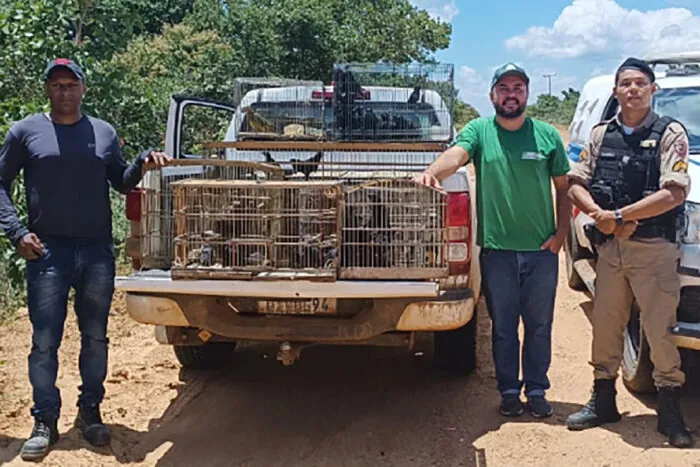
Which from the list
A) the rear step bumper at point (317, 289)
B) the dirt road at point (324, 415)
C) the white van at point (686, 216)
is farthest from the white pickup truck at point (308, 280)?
the white van at point (686, 216)

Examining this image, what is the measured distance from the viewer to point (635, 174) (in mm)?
4289

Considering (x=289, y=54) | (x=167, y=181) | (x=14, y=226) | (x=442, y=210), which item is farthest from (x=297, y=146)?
(x=289, y=54)

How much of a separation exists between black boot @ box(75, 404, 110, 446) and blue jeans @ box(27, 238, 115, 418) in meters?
0.05

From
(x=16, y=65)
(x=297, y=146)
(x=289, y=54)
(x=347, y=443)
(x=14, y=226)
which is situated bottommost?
(x=347, y=443)

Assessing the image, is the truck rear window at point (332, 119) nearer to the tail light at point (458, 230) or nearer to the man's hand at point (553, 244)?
the man's hand at point (553, 244)

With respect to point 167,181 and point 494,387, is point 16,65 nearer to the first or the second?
point 167,181

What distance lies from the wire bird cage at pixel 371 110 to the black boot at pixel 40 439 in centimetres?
299

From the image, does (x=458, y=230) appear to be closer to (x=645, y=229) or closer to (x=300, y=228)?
(x=300, y=228)

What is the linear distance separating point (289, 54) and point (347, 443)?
15.1 metres

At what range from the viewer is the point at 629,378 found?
16.4 feet

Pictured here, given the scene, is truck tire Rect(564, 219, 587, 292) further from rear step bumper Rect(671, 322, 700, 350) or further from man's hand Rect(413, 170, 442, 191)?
man's hand Rect(413, 170, 442, 191)

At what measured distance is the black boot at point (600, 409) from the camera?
4.55 metres

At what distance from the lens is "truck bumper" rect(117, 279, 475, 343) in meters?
4.14

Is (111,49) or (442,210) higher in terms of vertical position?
(111,49)
